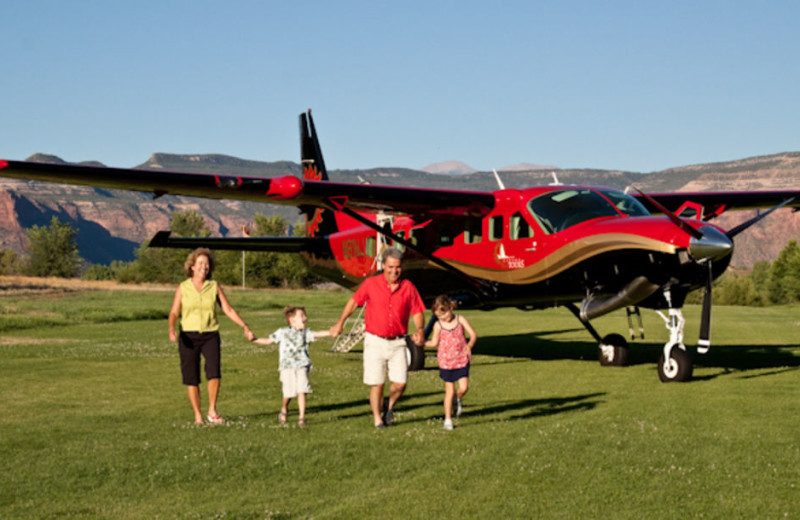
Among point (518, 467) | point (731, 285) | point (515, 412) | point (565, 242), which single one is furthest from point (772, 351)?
point (731, 285)

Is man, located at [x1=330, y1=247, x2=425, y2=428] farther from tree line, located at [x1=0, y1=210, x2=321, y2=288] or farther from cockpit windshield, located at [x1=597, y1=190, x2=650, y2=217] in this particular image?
tree line, located at [x1=0, y1=210, x2=321, y2=288]

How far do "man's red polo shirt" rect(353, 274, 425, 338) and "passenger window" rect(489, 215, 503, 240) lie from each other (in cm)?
639

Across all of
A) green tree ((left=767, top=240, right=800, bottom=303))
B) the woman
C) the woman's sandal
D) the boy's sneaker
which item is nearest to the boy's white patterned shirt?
the woman

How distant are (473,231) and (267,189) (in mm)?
4294

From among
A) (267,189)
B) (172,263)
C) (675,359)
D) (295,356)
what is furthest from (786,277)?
(295,356)

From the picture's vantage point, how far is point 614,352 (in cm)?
1714

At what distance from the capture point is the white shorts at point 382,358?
991 cm

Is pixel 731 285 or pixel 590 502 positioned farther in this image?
pixel 731 285

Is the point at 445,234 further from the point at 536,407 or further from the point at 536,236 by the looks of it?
the point at 536,407

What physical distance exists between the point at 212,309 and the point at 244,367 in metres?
7.33

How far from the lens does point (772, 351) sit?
20.5 m

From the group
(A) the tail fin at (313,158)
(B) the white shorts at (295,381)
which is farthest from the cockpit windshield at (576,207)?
(A) the tail fin at (313,158)

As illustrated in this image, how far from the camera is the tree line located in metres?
122

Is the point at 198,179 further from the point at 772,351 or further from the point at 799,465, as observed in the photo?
the point at 772,351
